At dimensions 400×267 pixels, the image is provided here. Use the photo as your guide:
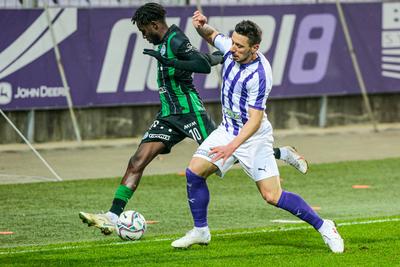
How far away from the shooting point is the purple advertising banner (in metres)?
19.0

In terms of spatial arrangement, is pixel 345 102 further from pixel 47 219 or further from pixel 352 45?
pixel 47 219

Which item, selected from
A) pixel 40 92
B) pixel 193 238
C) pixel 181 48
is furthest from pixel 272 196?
pixel 40 92

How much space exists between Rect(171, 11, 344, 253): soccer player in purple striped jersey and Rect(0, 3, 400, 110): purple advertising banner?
8.52 meters

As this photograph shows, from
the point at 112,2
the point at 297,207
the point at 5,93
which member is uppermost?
the point at 297,207

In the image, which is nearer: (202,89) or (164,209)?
(164,209)

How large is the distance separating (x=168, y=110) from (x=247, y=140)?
1838 mm

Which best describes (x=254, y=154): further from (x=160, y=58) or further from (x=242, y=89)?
(x=160, y=58)

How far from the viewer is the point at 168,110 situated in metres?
12.4

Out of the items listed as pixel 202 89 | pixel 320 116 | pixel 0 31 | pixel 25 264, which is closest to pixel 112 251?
pixel 25 264

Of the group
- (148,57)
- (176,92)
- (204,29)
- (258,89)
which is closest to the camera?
(258,89)

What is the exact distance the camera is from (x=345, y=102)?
22.7 meters

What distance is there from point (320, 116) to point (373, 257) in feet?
39.3

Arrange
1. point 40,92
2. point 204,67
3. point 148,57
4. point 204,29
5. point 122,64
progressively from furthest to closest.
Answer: point 148,57
point 122,64
point 40,92
point 204,29
point 204,67

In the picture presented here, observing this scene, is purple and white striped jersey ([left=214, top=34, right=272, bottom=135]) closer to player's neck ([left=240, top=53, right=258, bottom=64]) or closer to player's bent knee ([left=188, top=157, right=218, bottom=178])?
player's neck ([left=240, top=53, right=258, bottom=64])
